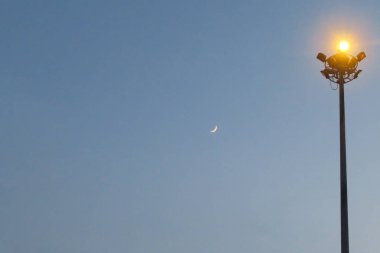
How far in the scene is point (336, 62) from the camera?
4900 centimetres

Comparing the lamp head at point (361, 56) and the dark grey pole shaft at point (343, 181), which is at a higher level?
the lamp head at point (361, 56)

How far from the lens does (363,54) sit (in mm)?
48938

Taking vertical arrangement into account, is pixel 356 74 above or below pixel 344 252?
above

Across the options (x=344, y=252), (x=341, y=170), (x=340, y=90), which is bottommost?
(x=344, y=252)

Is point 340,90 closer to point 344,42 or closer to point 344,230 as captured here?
point 344,42

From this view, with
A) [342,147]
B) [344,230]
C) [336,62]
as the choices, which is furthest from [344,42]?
[344,230]

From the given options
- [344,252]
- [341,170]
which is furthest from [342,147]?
[344,252]

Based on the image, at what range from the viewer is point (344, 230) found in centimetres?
4753

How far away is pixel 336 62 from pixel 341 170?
3.99m

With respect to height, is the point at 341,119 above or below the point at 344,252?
above

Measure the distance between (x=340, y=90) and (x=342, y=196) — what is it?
13.3 ft

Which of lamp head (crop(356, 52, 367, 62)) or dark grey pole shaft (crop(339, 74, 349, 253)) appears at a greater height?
lamp head (crop(356, 52, 367, 62))

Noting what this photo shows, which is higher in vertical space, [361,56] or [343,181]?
[361,56]

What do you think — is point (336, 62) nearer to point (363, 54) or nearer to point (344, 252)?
point (363, 54)
